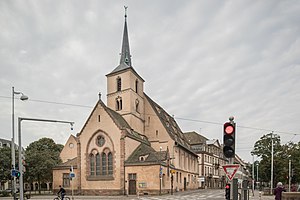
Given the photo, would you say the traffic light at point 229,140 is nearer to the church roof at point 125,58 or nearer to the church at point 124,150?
the church at point 124,150

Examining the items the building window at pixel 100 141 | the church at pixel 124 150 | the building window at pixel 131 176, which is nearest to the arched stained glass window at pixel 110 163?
the church at pixel 124 150

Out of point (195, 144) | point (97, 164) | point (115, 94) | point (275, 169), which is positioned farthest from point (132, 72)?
point (195, 144)

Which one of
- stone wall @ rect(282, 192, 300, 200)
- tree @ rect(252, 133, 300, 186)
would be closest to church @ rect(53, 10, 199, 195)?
tree @ rect(252, 133, 300, 186)

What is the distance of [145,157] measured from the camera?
41406 mm

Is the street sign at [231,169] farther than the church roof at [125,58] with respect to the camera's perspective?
No

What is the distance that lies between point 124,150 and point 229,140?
34.3 meters

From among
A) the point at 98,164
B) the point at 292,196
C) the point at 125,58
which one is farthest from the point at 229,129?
the point at 125,58

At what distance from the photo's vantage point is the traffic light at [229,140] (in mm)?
8594

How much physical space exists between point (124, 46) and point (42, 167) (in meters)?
25.6

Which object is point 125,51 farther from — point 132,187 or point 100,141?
point 132,187

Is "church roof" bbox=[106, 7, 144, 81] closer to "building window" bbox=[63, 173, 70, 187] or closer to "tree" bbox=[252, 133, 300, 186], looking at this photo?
"building window" bbox=[63, 173, 70, 187]

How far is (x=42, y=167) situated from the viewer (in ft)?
163

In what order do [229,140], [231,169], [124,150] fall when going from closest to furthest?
[229,140] < [231,169] < [124,150]

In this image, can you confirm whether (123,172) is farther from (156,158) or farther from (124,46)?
(124,46)
